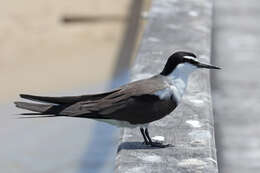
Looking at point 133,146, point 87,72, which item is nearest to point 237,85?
point 87,72

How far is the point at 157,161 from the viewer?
4.39 m

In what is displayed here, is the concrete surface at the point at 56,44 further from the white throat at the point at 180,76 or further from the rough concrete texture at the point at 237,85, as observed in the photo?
the white throat at the point at 180,76

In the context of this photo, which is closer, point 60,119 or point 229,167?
point 229,167

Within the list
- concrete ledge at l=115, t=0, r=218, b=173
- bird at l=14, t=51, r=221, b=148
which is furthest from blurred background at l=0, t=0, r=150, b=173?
bird at l=14, t=51, r=221, b=148

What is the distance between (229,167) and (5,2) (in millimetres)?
6531

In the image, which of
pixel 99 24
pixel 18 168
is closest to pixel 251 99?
pixel 18 168

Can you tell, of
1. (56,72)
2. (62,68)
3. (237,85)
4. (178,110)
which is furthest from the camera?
(62,68)

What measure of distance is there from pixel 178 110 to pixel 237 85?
299 centimetres

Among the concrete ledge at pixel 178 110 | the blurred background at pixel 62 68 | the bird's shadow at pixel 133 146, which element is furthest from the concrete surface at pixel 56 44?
the bird's shadow at pixel 133 146

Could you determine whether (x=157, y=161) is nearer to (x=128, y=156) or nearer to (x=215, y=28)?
(x=128, y=156)

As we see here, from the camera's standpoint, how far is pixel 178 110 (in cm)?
528

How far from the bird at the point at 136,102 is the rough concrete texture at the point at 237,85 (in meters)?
2.01

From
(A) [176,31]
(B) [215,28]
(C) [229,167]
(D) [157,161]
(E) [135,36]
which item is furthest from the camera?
(E) [135,36]

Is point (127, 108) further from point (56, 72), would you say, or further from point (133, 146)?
point (56, 72)
